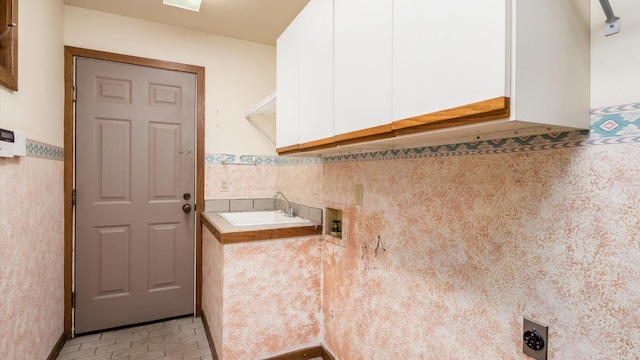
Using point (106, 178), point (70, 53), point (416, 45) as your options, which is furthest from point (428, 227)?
point (70, 53)

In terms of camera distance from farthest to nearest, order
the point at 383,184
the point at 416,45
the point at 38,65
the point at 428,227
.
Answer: the point at 38,65 < the point at 383,184 < the point at 428,227 < the point at 416,45

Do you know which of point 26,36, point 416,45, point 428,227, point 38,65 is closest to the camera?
point 416,45

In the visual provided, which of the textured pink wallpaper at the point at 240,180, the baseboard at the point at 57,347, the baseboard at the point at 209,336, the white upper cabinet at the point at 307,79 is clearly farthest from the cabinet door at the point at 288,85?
the baseboard at the point at 57,347

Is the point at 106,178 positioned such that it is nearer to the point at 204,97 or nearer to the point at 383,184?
the point at 204,97

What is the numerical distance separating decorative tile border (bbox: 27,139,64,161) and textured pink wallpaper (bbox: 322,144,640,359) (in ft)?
5.97

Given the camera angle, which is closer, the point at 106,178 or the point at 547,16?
the point at 547,16

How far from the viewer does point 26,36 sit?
1.68m

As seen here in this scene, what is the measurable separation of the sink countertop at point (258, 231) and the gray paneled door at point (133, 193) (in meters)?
0.75

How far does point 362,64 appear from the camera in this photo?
3.76 ft

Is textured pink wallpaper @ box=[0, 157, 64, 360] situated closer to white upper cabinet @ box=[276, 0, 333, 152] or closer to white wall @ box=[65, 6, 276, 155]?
white wall @ box=[65, 6, 276, 155]

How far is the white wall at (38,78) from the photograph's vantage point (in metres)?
1.59

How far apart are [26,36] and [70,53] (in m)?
0.72

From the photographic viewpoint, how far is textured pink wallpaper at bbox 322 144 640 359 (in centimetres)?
79

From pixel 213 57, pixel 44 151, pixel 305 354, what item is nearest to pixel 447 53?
pixel 305 354
